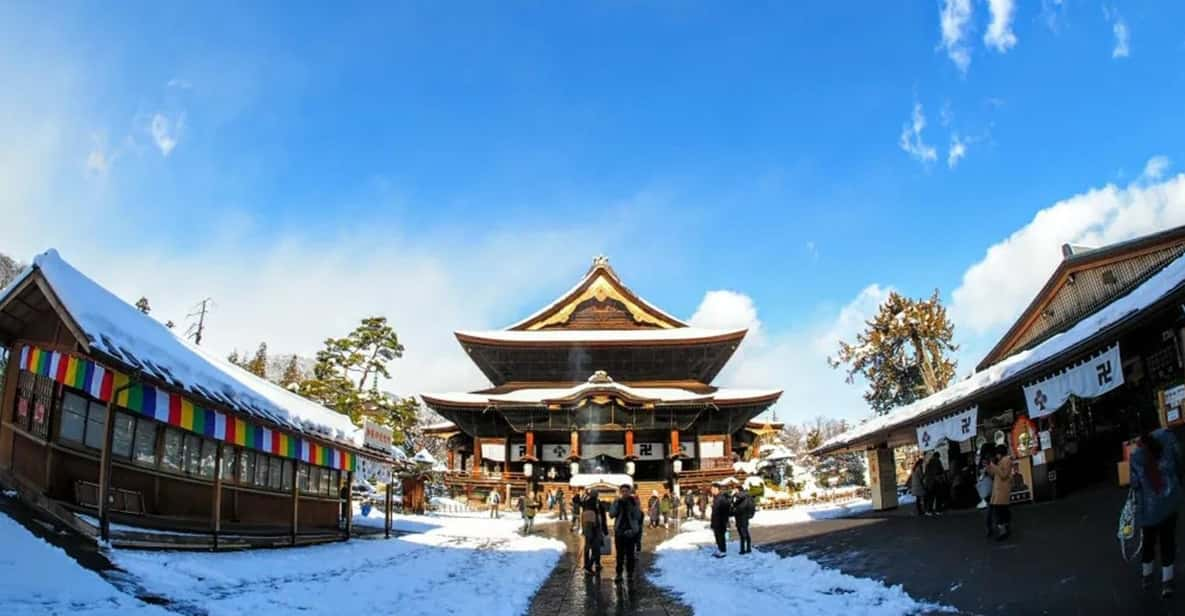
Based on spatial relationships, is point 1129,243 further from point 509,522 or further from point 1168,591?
point 509,522

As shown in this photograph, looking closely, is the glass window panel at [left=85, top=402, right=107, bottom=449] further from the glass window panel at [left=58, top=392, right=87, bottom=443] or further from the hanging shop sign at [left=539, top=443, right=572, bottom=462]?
the hanging shop sign at [left=539, top=443, right=572, bottom=462]

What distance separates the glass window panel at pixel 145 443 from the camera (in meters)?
11.5

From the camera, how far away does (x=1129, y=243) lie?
60.6 ft

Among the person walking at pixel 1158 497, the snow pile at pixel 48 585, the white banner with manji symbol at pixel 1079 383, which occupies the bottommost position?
the snow pile at pixel 48 585

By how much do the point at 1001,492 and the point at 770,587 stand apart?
158 inches

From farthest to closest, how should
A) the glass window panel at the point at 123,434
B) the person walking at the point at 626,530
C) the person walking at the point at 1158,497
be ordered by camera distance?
the person walking at the point at 626,530 < the glass window panel at the point at 123,434 < the person walking at the point at 1158,497

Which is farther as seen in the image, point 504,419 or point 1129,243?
point 504,419

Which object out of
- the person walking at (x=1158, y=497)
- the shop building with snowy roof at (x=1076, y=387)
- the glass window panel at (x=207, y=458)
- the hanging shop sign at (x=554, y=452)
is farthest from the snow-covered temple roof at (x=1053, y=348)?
the hanging shop sign at (x=554, y=452)

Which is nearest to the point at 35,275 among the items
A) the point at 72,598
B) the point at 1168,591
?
the point at 72,598

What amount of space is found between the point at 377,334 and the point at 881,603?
35519 mm

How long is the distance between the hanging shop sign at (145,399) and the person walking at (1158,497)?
39.3 ft

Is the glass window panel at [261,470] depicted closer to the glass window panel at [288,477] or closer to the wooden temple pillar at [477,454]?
the glass window panel at [288,477]

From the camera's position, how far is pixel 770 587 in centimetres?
1060

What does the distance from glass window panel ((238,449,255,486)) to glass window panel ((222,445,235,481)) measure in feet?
0.69
